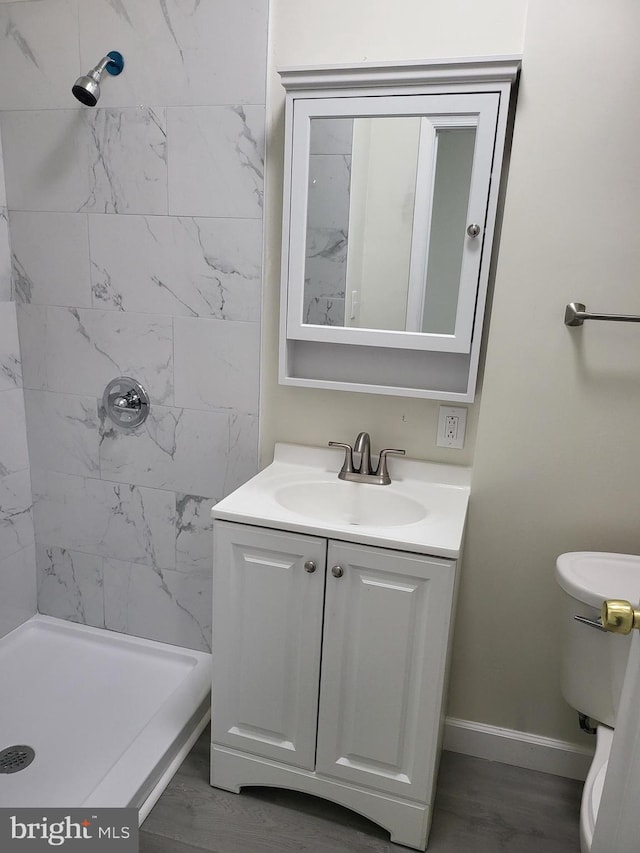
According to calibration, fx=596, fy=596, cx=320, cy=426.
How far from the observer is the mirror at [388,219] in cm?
152

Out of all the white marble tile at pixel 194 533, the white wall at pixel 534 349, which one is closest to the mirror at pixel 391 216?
the white wall at pixel 534 349

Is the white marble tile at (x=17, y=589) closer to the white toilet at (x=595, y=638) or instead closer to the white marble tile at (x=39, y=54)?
the white marble tile at (x=39, y=54)

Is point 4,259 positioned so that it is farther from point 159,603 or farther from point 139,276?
point 159,603

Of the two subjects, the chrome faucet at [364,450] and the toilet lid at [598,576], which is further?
the chrome faucet at [364,450]

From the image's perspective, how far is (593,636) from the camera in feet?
4.71

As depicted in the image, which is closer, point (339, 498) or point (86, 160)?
point (339, 498)

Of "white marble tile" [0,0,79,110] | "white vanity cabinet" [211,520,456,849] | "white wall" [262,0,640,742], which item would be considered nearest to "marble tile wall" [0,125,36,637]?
"white marble tile" [0,0,79,110]

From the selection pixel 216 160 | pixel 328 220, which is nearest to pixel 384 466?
pixel 328 220

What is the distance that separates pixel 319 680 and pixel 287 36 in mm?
1687

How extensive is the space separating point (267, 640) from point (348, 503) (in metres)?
0.43

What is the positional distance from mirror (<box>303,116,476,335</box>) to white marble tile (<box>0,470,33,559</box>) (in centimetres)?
129

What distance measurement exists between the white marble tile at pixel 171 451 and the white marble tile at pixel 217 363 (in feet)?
0.20

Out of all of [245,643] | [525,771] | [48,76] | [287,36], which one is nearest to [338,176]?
[287,36]

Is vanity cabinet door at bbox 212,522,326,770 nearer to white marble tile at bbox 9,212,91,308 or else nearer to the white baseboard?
the white baseboard
